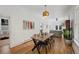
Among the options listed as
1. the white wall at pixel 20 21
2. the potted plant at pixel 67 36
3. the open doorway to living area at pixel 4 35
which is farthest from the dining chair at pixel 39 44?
the open doorway to living area at pixel 4 35

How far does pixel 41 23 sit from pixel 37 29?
141 millimetres

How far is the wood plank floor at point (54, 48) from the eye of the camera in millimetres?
2654

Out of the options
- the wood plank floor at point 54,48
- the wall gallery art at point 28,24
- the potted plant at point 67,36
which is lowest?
the wood plank floor at point 54,48

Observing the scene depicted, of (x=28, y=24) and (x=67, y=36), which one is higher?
(x=28, y=24)

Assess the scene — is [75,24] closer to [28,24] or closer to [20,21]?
[28,24]

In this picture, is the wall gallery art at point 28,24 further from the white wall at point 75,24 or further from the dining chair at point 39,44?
the white wall at point 75,24

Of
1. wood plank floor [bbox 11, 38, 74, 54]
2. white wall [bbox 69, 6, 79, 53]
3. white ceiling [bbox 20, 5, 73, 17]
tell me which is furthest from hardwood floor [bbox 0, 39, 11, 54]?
white wall [bbox 69, 6, 79, 53]

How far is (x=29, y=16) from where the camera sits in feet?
8.64

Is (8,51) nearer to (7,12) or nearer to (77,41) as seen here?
(7,12)

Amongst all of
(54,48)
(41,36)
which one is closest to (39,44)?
(41,36)

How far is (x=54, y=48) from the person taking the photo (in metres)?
2.66

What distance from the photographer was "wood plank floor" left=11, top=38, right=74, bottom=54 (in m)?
2.65

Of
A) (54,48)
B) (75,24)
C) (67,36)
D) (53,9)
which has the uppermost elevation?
(53,9)
